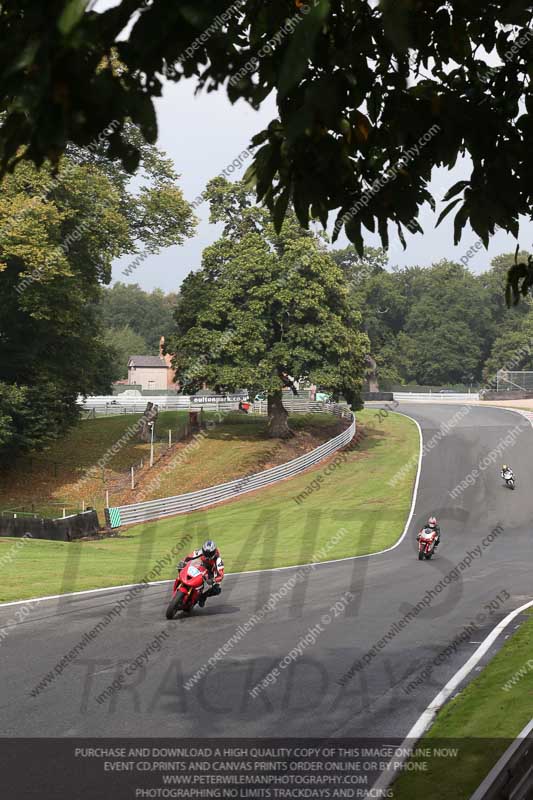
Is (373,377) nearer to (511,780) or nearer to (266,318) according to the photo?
(266,318)

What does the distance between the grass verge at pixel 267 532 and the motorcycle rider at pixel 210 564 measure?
383 cm

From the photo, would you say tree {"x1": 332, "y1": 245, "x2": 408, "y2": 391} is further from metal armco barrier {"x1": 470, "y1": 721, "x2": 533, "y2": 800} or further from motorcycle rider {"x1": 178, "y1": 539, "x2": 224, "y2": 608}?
metal armco barrier {"x1": 470, "y1": 721, "x2": 533, "y2": 800}

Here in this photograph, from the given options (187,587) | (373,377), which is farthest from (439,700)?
(373,377)

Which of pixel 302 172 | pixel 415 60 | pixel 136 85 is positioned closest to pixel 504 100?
pixel 415 60

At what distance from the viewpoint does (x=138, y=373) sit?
130750 millimetres

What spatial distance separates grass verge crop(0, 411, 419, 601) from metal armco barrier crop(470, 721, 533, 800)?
12591mm

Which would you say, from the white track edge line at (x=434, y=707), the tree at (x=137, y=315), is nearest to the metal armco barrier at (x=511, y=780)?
the white track edge line at (x=434, y=707)

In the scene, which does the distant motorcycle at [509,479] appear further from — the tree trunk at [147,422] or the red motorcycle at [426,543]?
the tree trunk at [147,422]

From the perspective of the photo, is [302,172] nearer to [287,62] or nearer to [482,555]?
[287,62]

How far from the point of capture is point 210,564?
49.4ft

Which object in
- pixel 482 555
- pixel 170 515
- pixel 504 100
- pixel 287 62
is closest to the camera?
pixel 287 62

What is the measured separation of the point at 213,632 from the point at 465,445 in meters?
39.2

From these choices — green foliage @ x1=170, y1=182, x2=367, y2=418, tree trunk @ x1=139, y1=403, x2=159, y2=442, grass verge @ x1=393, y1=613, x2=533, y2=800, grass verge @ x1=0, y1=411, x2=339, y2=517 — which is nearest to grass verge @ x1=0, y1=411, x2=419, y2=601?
grass verge @ x1=0, y1=411, x2=339, y2=517

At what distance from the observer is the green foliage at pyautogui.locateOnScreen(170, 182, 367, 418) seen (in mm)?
45750
